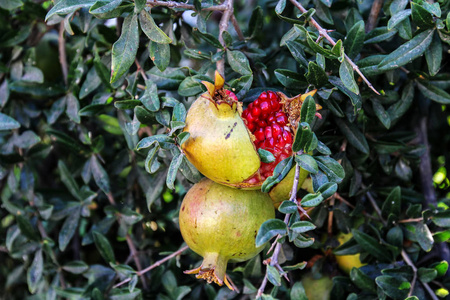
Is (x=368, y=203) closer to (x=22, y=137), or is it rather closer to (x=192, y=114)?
(x=192, y=114)

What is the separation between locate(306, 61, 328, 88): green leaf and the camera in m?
0.91

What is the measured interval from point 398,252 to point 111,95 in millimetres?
845

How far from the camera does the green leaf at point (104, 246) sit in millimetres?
1264

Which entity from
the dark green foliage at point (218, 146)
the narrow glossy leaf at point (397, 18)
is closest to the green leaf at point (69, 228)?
the dark green foliage at point (218, 146)

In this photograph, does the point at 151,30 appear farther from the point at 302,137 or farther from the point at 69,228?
the point at 69,228

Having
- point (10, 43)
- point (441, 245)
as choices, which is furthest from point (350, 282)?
point (10, 43)

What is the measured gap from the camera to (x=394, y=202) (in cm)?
114

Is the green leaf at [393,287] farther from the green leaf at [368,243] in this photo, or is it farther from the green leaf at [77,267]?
the green leaf at [77,267]

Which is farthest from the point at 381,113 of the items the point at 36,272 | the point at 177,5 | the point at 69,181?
the point at 36,272

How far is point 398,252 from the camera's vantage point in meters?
1.10

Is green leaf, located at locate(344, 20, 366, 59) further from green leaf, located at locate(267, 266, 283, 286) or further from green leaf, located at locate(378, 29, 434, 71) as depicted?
green leaf, located at locate(267, 266, 283, 286)

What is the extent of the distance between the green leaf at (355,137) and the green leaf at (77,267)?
0.84 m

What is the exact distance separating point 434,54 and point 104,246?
3.22ft

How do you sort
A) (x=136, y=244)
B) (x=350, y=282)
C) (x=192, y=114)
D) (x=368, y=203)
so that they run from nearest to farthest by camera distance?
(x=192, y=114) < (x=350, y=282) < (x=368, y=203) < (x=136, y=244)
